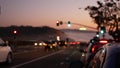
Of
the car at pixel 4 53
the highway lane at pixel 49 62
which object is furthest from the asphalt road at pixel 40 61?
the car at pixel 4 53

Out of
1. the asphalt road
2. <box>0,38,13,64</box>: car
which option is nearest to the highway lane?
the asphalt road

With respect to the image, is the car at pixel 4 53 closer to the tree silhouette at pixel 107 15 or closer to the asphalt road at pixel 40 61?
the asphalt road at pixel 40 61

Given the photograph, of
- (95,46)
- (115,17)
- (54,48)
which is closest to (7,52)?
(95,46)

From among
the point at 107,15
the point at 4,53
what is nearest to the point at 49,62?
the point at 4,53

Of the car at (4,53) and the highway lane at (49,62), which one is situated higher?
the car at (4,53)

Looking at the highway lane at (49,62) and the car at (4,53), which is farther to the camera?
the highway lane at (49,62)

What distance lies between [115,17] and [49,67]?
5053 cm

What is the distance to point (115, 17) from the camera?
242 feet

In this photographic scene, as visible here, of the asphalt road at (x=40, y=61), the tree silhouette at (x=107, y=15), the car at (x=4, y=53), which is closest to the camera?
the car at (x=4, y=53)

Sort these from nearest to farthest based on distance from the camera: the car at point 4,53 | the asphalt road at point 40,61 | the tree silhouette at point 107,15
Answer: the car at point 4,53 → the asphalt road at point 40,61 → the tree silhouette at point 107,15

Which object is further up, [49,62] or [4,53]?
[4,53]

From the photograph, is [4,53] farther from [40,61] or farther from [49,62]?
[40,61]

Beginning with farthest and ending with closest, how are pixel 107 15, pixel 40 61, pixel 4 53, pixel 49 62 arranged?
pixel 107 15
pixel 40 61
pixel 49 62
pixel 4 53

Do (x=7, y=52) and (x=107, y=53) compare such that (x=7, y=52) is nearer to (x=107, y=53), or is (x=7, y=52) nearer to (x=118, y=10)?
(x=107, y=53)
